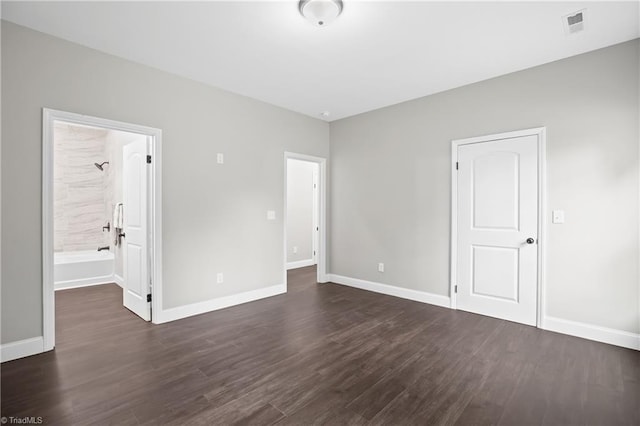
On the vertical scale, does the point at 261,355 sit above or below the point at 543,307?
below

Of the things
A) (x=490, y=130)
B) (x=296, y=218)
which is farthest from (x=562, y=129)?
(x=296, y=218)

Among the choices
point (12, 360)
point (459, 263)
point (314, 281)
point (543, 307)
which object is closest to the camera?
point (12, 360)

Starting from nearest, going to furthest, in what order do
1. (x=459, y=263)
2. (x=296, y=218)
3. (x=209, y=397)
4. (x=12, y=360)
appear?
(x=209, y=397), (x=12, y=360), (x=459, y=263), (x=296, y=218)

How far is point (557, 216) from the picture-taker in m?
3.20

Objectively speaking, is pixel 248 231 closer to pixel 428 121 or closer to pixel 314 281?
pixel 314 281

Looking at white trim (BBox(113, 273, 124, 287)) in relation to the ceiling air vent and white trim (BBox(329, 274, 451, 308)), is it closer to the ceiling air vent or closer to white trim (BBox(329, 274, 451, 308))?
white trim (BBox(329, 274, 451, 308))

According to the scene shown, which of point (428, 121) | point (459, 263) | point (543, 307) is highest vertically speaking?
point (428, 121)

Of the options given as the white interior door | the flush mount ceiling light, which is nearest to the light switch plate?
the flush mount ceiling light

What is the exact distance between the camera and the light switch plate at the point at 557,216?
10.4 ft

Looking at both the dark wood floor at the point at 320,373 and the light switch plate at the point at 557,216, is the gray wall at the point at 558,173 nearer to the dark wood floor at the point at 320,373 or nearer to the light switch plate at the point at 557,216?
the light switch plate at the point at 557,216

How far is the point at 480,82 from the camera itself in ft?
12.2

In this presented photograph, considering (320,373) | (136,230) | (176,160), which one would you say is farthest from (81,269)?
(320,373)

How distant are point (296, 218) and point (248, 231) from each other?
274cm

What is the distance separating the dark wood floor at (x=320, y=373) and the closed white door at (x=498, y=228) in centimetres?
29
